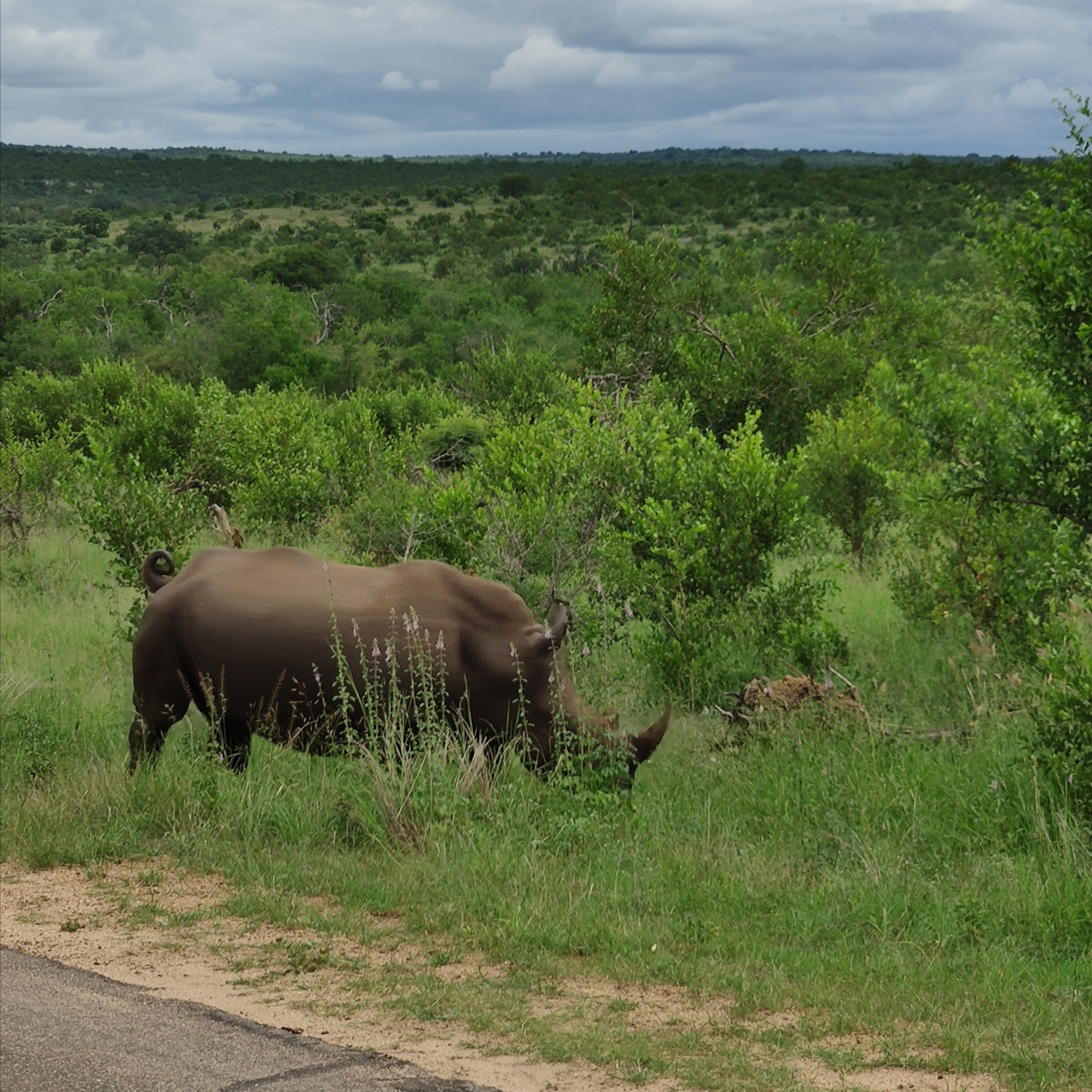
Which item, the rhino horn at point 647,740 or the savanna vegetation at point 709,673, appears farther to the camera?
the rhino horn at point 647,740

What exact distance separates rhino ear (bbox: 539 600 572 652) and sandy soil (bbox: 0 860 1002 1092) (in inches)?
Result: 63.5

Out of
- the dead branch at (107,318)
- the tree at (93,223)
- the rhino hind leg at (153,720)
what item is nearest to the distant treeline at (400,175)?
the tree at (93,223)

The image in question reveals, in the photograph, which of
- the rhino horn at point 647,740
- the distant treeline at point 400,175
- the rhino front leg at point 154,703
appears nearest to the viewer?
the rhino horn at point 647,740

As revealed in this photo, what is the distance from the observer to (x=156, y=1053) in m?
4.72

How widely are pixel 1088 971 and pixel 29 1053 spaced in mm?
3871

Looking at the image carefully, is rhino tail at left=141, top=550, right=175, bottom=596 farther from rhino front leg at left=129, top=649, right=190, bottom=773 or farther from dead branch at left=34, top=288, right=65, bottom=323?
dead branch at left=34, top=288, right=65, bottom=323

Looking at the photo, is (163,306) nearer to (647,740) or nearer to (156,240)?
(156,240)

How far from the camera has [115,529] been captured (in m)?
11.6

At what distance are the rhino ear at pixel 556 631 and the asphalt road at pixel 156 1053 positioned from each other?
8.44 ft

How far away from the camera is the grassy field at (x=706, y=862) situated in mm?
4910

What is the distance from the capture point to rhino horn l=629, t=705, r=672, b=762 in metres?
6.91

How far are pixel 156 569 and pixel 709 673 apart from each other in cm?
374

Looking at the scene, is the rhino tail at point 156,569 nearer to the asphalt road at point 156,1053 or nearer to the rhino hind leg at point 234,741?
the rhino hind leg at point 234,741

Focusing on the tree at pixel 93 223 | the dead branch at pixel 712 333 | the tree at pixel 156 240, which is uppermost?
the tree at pixel 93 223
